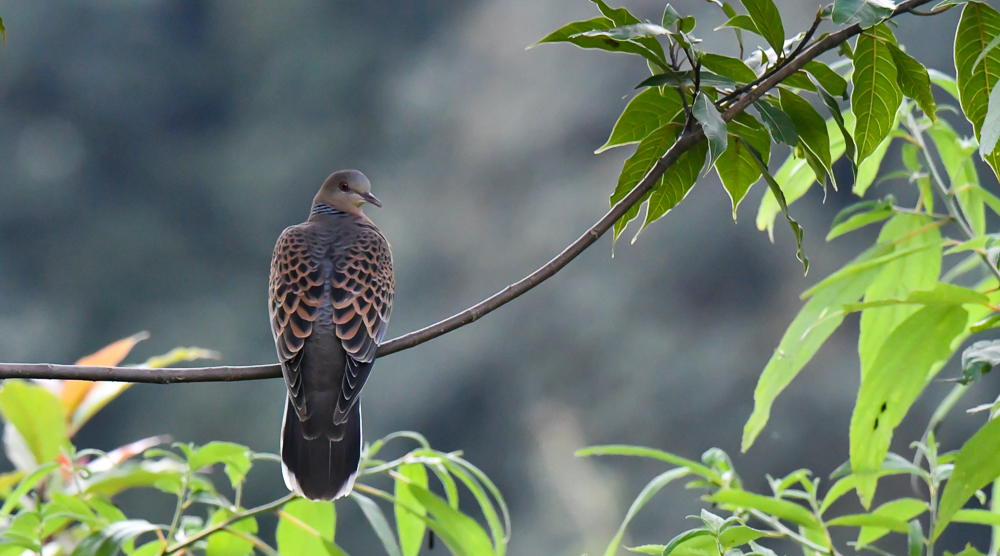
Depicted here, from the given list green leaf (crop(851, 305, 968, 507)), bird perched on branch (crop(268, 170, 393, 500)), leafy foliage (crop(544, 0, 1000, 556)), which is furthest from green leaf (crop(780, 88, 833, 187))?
bird perched on branch (crop(268, 170, 393, 500))

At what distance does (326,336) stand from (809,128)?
72cm

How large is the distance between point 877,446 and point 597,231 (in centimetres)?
44

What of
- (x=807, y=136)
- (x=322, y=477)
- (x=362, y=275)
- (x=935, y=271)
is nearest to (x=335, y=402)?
(x=322, y=477)

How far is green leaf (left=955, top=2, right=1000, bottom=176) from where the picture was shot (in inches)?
25.2

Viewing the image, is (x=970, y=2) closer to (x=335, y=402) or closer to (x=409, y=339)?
(x=409, y=339)

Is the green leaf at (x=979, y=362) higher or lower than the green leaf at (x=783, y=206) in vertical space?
lower

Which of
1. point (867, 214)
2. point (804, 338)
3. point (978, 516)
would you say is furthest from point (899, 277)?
point (978, 516)

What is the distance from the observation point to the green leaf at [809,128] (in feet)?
2.31

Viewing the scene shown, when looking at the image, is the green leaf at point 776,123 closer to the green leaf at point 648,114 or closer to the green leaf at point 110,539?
the green leaf at point 648,114

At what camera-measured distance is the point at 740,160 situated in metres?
0.77

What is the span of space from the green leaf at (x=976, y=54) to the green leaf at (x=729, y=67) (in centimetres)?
15

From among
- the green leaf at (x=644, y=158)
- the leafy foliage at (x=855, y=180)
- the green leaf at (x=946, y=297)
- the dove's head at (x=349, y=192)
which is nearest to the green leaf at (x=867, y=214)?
the leafy foliage at (x=855, y=180)

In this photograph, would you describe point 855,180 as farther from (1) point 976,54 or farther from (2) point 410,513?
(2) point 410,513

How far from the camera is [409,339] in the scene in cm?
76
